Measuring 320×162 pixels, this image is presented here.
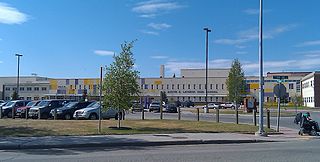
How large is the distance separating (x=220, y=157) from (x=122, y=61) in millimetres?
11231

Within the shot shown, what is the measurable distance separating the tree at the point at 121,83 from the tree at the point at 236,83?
3830 centimetres

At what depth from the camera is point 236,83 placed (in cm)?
6059

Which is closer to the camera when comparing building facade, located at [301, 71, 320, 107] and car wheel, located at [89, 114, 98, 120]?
car wheel, located at [89, 114, 98, 120]

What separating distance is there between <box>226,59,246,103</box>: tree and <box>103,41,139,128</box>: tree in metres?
38.3

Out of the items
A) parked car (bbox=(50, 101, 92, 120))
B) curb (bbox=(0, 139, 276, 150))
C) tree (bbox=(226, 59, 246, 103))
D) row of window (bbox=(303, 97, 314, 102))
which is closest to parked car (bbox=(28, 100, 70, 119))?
parked car (bbox=(50, 101, 92, 120))

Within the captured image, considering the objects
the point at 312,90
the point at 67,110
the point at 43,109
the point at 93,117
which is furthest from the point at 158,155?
the point at 312,90

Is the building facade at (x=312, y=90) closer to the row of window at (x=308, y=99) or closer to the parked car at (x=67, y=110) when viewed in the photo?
the row of window at (x=308, y=99)

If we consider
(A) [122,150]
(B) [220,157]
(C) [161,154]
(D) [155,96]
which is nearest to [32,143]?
(A) [122,150]

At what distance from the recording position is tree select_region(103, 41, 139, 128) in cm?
2166

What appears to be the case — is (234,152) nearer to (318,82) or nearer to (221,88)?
(318,82)

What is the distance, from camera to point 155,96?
4363 inches

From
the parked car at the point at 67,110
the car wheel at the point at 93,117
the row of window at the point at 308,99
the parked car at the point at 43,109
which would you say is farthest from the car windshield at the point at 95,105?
the row of window at the point at 308,99

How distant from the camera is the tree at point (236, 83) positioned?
5981cm

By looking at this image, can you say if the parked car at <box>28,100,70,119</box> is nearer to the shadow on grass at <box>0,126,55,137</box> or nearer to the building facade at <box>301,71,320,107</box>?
the shadow on grass at <box>0,126,55,137</box>
